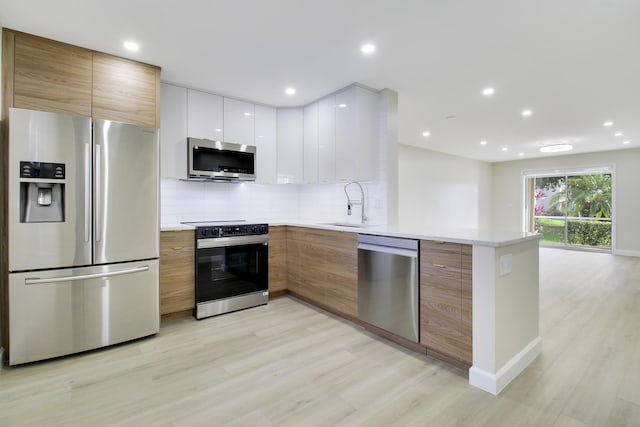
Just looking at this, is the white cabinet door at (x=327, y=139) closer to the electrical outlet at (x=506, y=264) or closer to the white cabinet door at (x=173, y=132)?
the white cabinet door at (x=173, y=132)

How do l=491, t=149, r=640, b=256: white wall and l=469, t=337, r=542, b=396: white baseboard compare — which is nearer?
l=469, t=337, r=542, b=396: white baseboard

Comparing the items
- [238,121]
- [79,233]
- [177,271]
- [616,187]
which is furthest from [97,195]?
[616,187]

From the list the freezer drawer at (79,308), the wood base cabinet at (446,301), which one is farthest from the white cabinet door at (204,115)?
the wood base cabinet at (446,301)

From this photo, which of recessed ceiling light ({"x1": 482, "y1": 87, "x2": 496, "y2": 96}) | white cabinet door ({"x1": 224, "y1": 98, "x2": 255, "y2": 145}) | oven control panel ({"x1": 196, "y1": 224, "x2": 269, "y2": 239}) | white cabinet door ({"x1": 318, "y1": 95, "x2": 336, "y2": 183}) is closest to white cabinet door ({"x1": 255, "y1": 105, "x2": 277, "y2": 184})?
white cabinet door ({"x1": 224, "y1": 98, "x2": 255, "y2": 145})

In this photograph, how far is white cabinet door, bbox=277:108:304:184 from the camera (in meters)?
4.16

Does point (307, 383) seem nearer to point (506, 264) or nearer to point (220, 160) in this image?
point (506, 264)

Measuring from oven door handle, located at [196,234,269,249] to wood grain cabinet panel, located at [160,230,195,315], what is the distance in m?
0.10

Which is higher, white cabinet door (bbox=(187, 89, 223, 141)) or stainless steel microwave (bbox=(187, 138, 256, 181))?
white cabinet door (bbox=(187, 89, 223, 141))

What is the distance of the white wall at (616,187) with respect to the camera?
7.03 m

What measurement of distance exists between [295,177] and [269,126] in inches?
30.3

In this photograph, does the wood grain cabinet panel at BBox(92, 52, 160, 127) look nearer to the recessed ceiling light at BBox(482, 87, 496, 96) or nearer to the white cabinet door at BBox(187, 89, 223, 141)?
the white cabinet door at BBox(187, 89, 223, 141)

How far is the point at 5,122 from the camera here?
2252 mm

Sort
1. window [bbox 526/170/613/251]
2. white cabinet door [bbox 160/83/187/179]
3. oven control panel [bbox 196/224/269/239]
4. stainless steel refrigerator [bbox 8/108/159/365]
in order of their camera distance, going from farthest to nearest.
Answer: window [bbox 526/170/613/251], white cabinet door [bbox 160/83/187/179], oven control panel [bbox 196/224/269/239], stainless steel refrigerator [bbox 8/108/159/365]

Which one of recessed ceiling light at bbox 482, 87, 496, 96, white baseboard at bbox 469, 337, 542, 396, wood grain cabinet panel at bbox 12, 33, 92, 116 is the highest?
recessed ceiling light at bbox 482, 87, 496, 96
